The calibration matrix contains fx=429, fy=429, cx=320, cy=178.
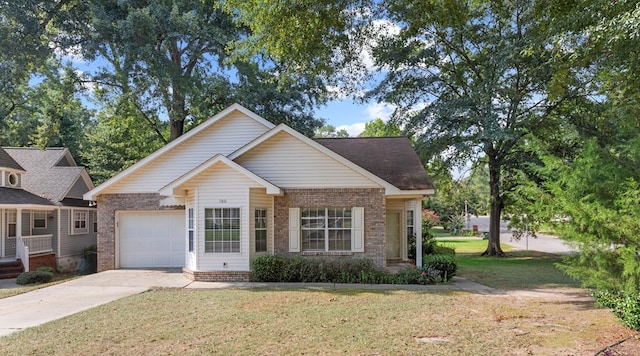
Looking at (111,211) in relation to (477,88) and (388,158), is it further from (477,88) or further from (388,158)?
(477,88)

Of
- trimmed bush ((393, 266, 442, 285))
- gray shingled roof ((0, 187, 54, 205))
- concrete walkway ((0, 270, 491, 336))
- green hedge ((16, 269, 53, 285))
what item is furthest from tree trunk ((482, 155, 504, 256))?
gray shingled roof ((0, 187, 54, 205))

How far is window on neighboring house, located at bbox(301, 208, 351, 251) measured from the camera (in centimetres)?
1433

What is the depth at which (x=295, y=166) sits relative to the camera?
14.6 meters

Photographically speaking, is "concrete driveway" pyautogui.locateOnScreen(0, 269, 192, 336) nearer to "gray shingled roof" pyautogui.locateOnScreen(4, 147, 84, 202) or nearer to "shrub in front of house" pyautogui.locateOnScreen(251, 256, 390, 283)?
"shrub in front of house" pyautogui.locateOnScreen(251, 256, 390, 283)

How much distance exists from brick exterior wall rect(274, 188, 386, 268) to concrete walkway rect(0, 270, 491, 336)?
1.62 metres

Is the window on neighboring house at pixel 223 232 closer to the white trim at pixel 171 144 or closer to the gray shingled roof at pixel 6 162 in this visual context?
the white trim at pixel 171 144

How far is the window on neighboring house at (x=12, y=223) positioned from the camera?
1838 cm

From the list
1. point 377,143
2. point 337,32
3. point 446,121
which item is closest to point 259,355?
point 337,32

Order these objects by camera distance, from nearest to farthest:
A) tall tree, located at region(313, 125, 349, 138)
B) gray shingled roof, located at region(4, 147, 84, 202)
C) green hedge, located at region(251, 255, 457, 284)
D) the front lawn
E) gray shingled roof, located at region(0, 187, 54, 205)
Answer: the front lawn
green hedge, located at region(251, 255, 457, 284)
gray shingled roof, located at region(0, 187, 54, 205)
gray shingled roof, located at region(4, 147, 84, 202)
tall tree, located at region(313, 125, 349, 138)

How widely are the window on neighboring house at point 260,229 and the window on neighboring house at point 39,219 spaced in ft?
41.4

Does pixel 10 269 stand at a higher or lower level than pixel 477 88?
lower

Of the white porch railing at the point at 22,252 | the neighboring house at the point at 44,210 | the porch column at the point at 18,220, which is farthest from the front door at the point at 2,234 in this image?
the white porch railing at the point at 22,252

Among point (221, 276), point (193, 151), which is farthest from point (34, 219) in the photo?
point (221, 276)

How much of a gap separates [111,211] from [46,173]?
869 centimetres
